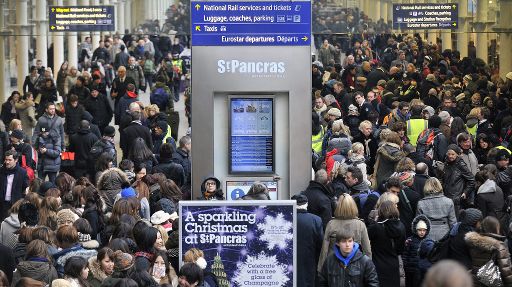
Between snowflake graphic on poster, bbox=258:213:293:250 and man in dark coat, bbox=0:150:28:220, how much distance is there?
25.8ft

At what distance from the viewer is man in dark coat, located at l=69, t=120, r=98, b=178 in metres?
23.5

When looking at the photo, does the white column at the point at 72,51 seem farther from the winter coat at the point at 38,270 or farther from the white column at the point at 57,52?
the winter coat at the point at 38,270

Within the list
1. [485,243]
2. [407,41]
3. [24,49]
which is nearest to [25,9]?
[24,49]

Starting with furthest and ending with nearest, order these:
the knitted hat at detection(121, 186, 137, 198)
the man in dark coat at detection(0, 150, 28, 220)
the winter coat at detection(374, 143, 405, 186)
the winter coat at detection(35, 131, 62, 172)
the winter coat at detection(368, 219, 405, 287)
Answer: the winter coat at detection(35, 131, 62, 172) → the man in dark coat at detection(0, 150, 28, 220) → the winter coat at detection(374, 143, 405, 186) → the knitted hat at detection(121, 186, 137, 198) → the winter coat at detection(368, 219, 405, 287)

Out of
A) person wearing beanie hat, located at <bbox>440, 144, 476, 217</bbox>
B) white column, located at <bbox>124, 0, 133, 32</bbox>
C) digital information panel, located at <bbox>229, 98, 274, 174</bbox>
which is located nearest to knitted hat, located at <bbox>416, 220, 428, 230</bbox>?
digital information panel, located at <bbox>229, 98, 274, 174</bbox>

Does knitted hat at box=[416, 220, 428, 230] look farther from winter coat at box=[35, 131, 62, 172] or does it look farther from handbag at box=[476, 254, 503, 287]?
winter coat at box=[35, 131, 62, 172]

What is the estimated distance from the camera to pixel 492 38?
32156 mm

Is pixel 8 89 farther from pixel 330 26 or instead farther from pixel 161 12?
pixel 330 26

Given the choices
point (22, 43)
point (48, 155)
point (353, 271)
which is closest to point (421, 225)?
point (353, 271)

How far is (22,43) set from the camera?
38.4 meters

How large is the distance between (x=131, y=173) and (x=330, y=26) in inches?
488

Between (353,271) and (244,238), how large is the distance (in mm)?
976

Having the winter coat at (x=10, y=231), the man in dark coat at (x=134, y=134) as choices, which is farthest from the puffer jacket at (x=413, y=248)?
the man in dark coat at (x=134, y=134)

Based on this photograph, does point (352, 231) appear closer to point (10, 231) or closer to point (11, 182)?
point (10, 231)
